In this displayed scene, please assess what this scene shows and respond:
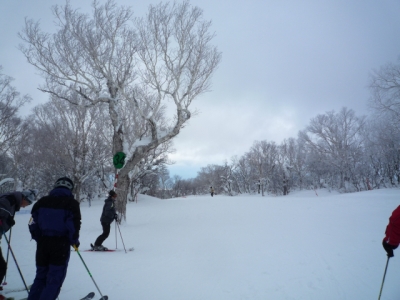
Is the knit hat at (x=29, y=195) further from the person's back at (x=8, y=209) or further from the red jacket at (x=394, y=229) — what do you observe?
the red jacket at (x=394, y=229)

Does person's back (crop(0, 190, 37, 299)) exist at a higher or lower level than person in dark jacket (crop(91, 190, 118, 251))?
higher

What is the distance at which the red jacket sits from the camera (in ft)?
9.77

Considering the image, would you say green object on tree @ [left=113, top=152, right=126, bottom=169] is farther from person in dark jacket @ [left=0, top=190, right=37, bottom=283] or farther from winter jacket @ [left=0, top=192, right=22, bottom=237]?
winter jacket @ [left=0, top=192, right=22, bottom=237]

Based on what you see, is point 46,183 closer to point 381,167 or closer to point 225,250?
point 225,250

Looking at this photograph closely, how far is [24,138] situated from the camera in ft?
70.8

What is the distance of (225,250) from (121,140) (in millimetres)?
7356

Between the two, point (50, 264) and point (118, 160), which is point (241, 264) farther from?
point (118, 160)

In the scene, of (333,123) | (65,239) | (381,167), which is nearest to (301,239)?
(65,239)

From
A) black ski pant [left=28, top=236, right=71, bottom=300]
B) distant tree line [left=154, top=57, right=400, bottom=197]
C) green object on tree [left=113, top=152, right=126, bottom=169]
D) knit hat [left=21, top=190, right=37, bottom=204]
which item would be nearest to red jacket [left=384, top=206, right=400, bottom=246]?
black ski pant [left=28, top=236, right=71, bottom=300]

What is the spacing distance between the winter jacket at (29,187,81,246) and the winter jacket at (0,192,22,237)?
3.27 ft

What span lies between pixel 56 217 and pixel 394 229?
4871 millimetres

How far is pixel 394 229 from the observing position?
9.96ft

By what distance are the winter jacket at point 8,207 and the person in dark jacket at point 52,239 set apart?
40.0 inches

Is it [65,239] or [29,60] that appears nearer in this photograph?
[65,239]
